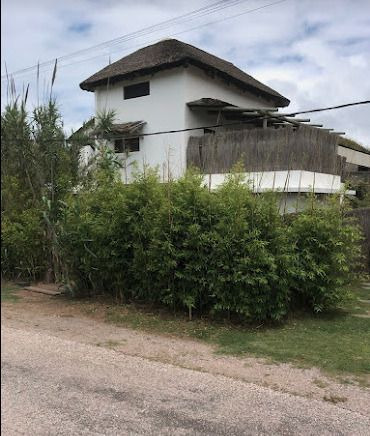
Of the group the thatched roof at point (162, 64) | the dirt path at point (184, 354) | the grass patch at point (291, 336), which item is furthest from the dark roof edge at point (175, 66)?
the grass patch at point (291, 336)

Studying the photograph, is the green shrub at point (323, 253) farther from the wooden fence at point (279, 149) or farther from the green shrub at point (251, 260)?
the wooden fence at point (279, 149)

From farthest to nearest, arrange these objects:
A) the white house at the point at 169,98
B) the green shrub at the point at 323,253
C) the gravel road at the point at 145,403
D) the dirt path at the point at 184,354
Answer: the white house at the point at 169,98
the green shrub at the point at 323,253
the dirt path at the point at 184,354
the gravel road at the point at 145,403

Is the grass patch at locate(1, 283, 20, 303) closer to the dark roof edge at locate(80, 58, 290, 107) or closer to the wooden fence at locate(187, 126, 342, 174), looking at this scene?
the wooden fence at locate(187, 126, 342, 174)

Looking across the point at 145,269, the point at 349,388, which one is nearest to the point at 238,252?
the point at 145,269

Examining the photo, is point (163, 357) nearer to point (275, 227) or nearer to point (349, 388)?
point (349, 388)

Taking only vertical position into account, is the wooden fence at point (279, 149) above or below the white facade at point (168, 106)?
below

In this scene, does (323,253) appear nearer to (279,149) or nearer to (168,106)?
(279,149)

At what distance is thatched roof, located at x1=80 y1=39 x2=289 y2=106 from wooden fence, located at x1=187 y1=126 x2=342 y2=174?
17.8 ft

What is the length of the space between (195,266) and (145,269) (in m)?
0.97

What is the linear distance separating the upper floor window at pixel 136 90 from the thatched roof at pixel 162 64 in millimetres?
485

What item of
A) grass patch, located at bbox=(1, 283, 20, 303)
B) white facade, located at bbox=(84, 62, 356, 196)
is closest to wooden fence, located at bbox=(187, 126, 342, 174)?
white facade, located at bbox=(84, 62, 356, 196)

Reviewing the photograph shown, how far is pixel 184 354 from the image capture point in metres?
5.87

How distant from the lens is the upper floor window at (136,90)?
827 inches

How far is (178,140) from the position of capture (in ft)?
63.5
